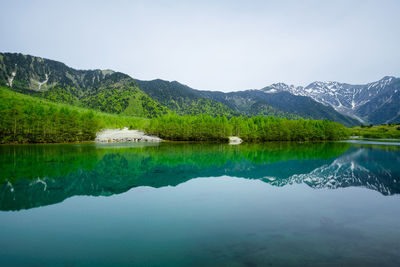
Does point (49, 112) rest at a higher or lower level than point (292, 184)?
higher

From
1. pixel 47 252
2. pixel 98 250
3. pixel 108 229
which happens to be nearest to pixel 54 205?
pixel 108 229

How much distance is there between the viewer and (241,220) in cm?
1661

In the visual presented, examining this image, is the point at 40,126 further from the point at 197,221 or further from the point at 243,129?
the point at 197,221

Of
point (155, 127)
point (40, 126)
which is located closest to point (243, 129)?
point (155, 127)

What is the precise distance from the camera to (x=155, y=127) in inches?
5753

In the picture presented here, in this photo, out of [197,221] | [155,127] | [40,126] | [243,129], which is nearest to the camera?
[197,221]

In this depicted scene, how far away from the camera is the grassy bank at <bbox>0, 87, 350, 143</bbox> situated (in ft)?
308

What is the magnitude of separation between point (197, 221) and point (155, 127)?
133007mm

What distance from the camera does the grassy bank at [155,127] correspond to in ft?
308

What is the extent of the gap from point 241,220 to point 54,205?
15880mm

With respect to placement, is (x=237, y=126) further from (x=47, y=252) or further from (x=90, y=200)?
(x=47, y=252)

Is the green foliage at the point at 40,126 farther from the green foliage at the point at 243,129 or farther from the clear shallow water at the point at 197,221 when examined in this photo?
the clear shallow water at the point at 197,221

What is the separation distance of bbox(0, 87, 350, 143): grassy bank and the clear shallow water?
7746 centimetres

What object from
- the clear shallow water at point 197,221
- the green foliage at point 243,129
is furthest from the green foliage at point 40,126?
the clear shallow water at point 197,221
